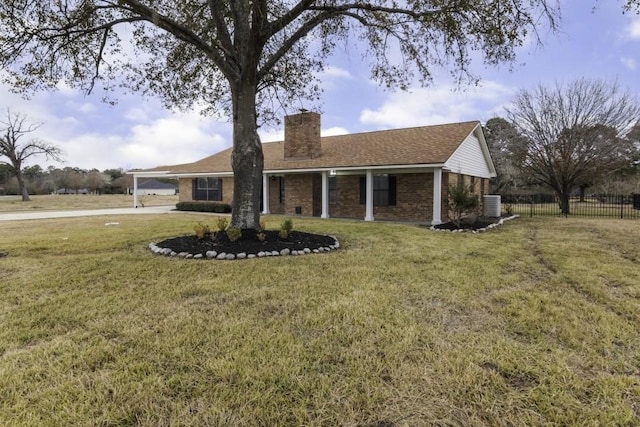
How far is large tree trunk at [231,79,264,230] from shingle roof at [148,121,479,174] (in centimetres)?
748

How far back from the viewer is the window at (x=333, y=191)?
59.0 ft

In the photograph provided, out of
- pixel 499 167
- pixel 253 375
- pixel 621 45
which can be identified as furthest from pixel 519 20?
pixel 499 167

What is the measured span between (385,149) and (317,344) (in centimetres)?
1444

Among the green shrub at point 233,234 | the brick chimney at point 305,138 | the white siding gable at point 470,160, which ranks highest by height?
the brick chimney at point 305,138

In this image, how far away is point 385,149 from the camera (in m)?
16.8

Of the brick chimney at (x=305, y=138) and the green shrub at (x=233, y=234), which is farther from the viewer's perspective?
the brick chimney at (x=305, y=138)

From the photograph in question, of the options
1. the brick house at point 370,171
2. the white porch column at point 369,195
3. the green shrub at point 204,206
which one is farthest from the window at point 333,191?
the green shrub at point 204,206

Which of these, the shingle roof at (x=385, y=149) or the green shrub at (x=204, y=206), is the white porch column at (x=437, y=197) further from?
the green shrub at (x=204, y=206)

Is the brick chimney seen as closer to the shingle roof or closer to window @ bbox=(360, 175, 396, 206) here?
the shingle roof

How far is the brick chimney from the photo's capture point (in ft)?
60.8

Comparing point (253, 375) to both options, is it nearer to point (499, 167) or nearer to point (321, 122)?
point (321, 122)

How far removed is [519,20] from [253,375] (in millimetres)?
9186

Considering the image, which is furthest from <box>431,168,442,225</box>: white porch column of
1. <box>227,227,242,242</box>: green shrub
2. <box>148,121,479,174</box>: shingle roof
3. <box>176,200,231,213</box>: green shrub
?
<box>176,200,231,213</box>: green shrub

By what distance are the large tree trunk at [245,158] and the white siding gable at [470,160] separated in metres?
8.22
